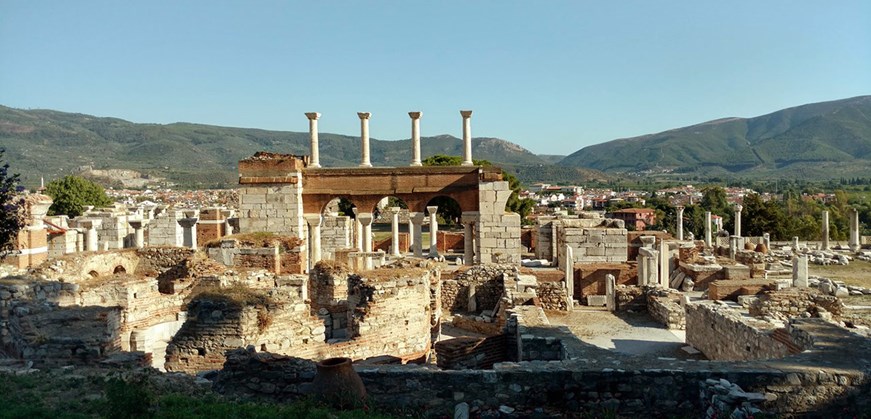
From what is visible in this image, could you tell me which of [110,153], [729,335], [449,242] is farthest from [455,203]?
[110,153]

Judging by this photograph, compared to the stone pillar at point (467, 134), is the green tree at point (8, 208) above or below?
below

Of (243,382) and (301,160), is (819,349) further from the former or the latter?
(301,160)

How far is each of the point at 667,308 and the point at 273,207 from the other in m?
15.7

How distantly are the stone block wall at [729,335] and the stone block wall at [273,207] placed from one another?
52.5 ft

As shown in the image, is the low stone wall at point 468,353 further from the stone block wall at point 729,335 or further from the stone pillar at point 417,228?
the stone pillar at point 417,228

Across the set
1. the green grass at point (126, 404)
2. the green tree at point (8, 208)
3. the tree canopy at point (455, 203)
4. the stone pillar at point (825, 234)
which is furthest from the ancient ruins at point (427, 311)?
the tree canopy at point (455, 203)

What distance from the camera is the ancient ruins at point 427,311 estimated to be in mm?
7555

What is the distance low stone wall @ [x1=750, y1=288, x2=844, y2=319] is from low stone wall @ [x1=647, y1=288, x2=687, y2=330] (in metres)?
1.76

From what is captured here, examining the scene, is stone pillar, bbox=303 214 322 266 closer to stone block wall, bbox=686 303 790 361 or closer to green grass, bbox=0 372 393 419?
stone block wall, bbox=686 303 790 361

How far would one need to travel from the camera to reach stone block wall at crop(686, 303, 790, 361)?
35.0 feet

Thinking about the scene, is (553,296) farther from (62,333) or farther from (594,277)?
(62,333)

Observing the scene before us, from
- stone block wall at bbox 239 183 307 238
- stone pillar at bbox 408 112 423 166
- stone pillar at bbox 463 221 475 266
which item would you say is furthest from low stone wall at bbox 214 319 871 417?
stone pillar at bbox 408 112 423 166

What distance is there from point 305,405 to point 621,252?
21081 millimetres

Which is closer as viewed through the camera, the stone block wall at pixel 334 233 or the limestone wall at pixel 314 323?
the limestone wall at pixel 314 323
